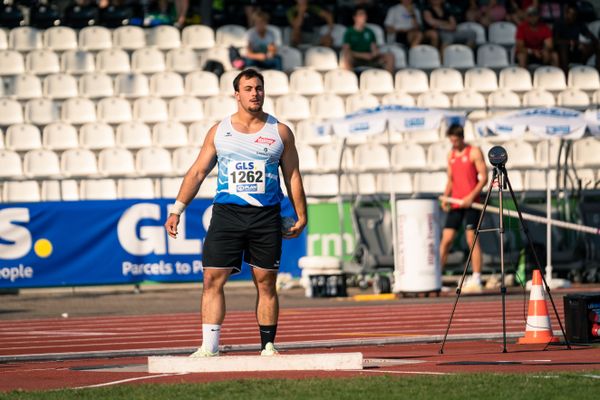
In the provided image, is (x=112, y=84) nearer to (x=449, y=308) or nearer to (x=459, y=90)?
(x=459, y=90)

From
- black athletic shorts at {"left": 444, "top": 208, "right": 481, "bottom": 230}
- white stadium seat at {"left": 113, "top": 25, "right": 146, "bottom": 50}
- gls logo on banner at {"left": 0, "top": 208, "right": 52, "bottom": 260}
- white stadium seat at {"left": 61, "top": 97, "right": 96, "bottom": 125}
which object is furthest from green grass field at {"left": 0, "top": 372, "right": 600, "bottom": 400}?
white stadium seat at {"left": 113, "top": 25, "right": 146, "bottom": 50}

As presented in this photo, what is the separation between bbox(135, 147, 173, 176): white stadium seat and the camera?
24312mm

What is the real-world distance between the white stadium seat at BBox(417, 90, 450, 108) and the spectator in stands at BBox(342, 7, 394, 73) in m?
1.06

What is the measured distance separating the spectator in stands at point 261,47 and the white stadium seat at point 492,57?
4114 millimetres

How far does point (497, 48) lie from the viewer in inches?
1109

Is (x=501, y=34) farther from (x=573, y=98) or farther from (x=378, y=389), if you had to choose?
(x=378, y=389)

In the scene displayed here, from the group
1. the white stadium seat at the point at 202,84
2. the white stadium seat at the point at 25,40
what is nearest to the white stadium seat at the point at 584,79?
the white stadium seat at the point at 202,84

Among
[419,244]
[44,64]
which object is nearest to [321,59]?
[44,64]

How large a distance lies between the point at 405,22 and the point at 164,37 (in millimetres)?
4692

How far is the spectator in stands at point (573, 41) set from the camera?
91.7 feet

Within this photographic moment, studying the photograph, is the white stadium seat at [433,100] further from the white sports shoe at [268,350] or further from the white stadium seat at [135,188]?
the white sports shoe at [268,350]

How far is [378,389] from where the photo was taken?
27.7 feet

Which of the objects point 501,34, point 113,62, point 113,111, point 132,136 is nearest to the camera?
point 132,136

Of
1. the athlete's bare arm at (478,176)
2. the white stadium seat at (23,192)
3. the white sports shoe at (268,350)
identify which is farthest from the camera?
the white stadium seat at (23,192)
